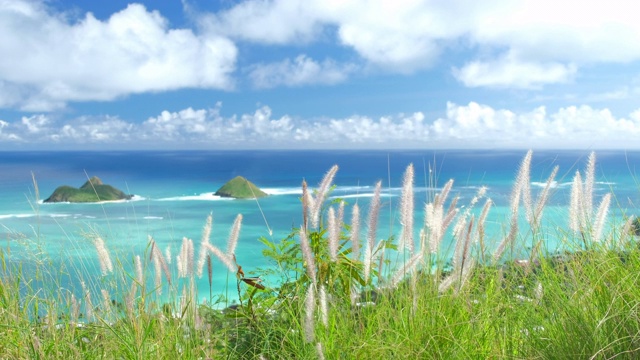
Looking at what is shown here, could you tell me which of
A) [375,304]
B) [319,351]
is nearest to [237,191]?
[375,304]

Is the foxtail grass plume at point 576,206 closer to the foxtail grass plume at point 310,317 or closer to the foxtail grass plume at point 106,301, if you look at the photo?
the foxtail grass plume at point 310,317

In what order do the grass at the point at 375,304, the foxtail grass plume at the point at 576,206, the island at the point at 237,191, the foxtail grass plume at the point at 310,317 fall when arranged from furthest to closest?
the island at the point at 237,191 < the foxtail grass plume at the point at 576,206 < the grass at the point at 375,304 < the foxtail grass plume at the point at 310,317

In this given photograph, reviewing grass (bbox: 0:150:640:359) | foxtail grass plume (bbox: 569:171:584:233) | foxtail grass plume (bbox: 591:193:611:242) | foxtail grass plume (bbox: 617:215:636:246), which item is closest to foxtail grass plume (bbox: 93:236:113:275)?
grass (bbox: 0:150:640:359)

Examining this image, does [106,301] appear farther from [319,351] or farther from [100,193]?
[100,193]

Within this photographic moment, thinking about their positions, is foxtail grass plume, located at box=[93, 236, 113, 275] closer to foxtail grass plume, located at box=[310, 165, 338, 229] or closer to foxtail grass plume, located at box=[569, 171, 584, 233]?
foxtail grass plume, located at box=[310, 165, 338, 229]

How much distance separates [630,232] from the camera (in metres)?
3.35

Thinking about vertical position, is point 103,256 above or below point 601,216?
below

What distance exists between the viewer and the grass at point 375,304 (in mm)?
2830

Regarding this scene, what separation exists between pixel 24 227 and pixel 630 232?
38.2 meters

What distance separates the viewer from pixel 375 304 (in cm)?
342

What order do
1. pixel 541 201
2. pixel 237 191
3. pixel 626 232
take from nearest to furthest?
pixel 626 232
pixel 541 201
pixel 237 191

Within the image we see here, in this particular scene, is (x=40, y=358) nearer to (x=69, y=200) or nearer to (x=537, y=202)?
(x=537, y=202)

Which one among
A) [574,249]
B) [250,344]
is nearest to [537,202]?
[574,249]

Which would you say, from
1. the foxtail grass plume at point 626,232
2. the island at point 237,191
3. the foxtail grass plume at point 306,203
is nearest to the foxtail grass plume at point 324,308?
the foxtail grass plume at point 306,203
